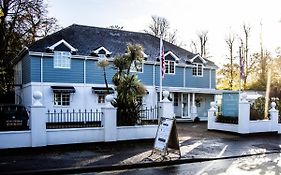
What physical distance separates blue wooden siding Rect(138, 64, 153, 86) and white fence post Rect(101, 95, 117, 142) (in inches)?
604

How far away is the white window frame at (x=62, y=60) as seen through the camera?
25.8 meters

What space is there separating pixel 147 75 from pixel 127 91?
1425 centimetres

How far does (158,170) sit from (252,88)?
35.2m

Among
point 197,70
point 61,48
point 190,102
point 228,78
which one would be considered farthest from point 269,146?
point 228,78

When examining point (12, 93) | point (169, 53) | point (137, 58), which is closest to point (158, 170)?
point (137, 58)

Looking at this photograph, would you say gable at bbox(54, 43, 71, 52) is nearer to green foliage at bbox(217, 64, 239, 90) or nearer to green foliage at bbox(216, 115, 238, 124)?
green foliage at bbox(216, 115, 238, 124)

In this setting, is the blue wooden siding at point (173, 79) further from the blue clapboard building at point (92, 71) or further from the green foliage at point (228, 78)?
the green foliage at point (228, 78)

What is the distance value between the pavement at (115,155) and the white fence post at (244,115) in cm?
155

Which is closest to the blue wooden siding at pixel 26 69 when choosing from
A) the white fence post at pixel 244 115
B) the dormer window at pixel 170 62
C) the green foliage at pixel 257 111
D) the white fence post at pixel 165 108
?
the dormer window at pixel 170 62

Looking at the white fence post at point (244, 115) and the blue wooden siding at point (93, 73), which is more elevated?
the blue wooden siding at point (93, 73)

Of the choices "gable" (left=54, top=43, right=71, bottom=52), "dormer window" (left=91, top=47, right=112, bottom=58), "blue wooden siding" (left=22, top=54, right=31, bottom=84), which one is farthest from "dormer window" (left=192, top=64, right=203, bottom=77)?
"blue wooden siding" (left=22, top=54, right=31, bottom=84)

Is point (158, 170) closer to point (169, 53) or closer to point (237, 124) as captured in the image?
point (237, 124)

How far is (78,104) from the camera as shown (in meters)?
26.2

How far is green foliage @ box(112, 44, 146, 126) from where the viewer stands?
1495 centimetres
